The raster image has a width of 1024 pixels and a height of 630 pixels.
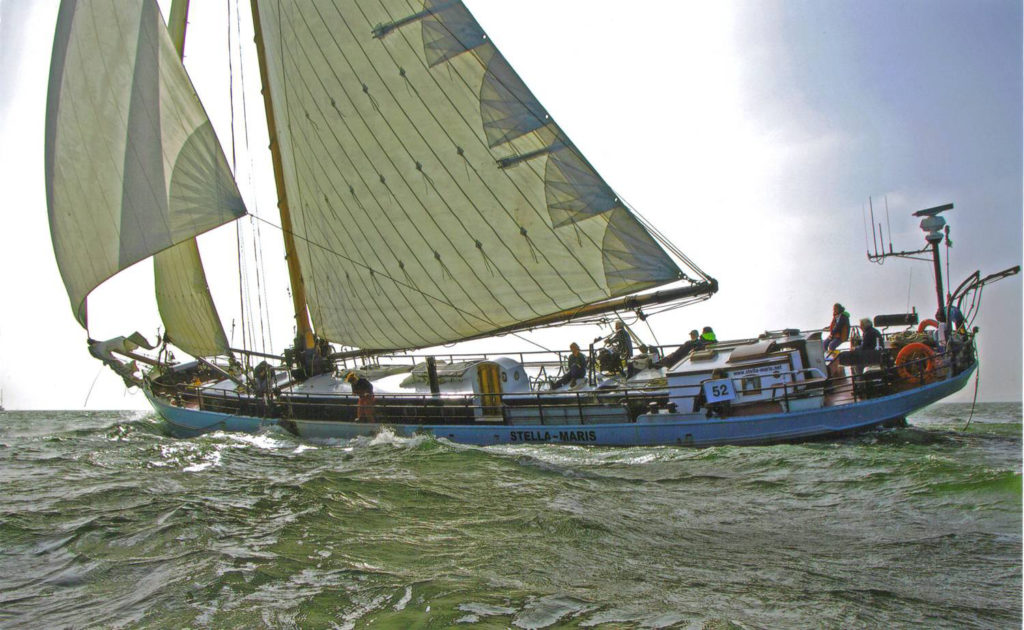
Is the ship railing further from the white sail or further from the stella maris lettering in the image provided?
the white sail

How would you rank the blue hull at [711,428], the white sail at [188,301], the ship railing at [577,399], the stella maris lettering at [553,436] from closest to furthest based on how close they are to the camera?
the blue hull at [711,428], the ship railing at [577,399], the stella maris lettering at [553,436], the white sail at [188,301]

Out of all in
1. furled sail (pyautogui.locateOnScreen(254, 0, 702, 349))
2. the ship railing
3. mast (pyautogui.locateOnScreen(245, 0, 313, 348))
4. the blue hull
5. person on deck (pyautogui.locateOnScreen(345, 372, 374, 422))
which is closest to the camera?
the blue hull

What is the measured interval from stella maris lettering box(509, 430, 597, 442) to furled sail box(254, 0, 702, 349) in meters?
3.35

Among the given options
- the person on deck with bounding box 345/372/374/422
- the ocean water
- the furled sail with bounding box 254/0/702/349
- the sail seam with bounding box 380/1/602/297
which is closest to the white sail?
the furled sail with bounding box 254/0/702/349

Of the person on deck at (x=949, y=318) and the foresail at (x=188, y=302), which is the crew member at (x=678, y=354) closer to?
the person on deck at (x=949, y=318)

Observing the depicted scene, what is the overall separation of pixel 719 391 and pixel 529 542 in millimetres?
Result: 8438

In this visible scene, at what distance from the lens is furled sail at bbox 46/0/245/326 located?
19.6 metres

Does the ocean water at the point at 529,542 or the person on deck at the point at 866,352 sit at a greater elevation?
the person on deck at the point at 866,352

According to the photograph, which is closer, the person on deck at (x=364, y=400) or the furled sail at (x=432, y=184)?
the furled sail at (x=432, y=184)

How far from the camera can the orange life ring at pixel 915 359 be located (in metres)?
15.0

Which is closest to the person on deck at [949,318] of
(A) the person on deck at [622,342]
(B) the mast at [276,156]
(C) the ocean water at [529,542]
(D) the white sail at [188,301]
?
(C) the ocean water at [529,542]

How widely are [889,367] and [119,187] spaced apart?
64.6 ft

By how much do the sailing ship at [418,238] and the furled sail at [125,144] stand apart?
0.05m

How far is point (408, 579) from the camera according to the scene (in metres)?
6.37
